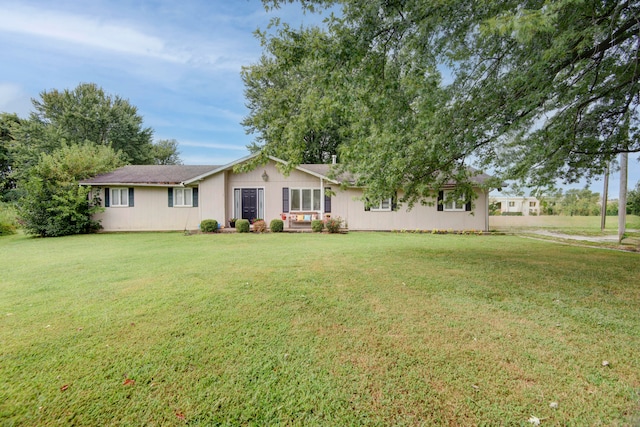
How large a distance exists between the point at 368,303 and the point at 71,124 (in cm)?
3716

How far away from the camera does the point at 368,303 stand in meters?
4.02

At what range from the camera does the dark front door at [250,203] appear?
15.0 m

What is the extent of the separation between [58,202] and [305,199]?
11638 mm

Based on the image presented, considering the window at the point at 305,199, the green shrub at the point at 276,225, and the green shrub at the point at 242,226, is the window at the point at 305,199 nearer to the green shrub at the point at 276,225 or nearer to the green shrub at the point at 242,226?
the green shrub at the point at 276,225

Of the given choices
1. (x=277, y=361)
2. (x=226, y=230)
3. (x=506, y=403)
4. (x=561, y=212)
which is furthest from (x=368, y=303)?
(x=561, y=212)

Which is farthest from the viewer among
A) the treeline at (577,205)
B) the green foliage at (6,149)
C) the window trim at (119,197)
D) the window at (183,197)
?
the green foliage at (6,149)

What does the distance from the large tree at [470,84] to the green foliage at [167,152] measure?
3617 cm

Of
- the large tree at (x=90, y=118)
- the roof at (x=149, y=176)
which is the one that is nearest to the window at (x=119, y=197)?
the roof at (x=149, y=176)

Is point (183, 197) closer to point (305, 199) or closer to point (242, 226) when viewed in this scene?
A: point (242, 226)

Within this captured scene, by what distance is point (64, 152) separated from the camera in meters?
16.6

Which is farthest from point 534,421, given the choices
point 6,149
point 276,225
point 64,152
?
point 6,149

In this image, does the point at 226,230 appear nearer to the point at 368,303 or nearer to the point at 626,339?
the point at 368,303

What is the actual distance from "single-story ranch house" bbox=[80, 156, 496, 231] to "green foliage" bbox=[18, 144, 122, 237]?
834mm

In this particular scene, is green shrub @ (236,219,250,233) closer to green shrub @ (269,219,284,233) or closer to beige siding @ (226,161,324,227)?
green shrub @ (269,219,284,233)
